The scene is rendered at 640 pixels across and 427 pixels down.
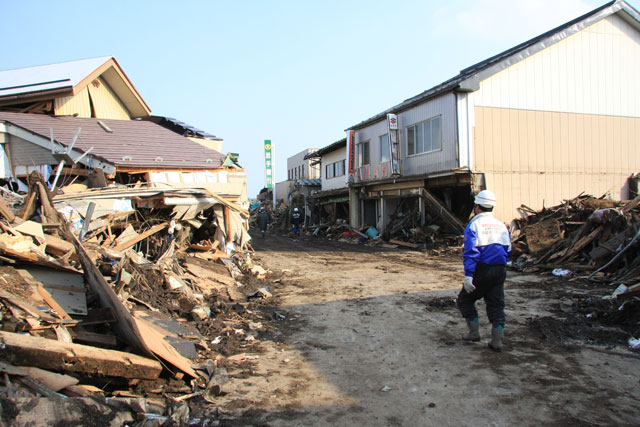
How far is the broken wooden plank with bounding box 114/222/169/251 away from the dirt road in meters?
2.93

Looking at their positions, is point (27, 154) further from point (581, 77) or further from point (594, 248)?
point (581, 77)

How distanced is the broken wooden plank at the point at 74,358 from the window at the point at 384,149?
1746cm

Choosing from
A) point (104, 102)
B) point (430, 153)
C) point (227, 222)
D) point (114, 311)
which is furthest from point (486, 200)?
point (104, 102)

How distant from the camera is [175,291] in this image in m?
6.61

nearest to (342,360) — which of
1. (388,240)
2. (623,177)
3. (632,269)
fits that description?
(632,269)

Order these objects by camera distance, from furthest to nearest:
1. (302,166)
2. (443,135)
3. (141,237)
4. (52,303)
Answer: (302,166), (443,135), (141,237), (52,303)

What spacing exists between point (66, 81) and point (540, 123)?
57.6 feet

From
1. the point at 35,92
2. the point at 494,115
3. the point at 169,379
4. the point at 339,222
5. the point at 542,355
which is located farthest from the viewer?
the point at 339,222

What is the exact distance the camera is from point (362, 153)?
74.2 ft

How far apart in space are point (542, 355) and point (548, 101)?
14.7 meters

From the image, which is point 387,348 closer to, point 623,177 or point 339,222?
point 623,177

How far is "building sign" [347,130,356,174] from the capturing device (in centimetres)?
2283

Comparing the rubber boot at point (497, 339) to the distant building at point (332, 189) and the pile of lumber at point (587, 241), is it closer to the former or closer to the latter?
the pile of lumber at point (587, 241)

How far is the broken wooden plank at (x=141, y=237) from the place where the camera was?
7.56 metres
